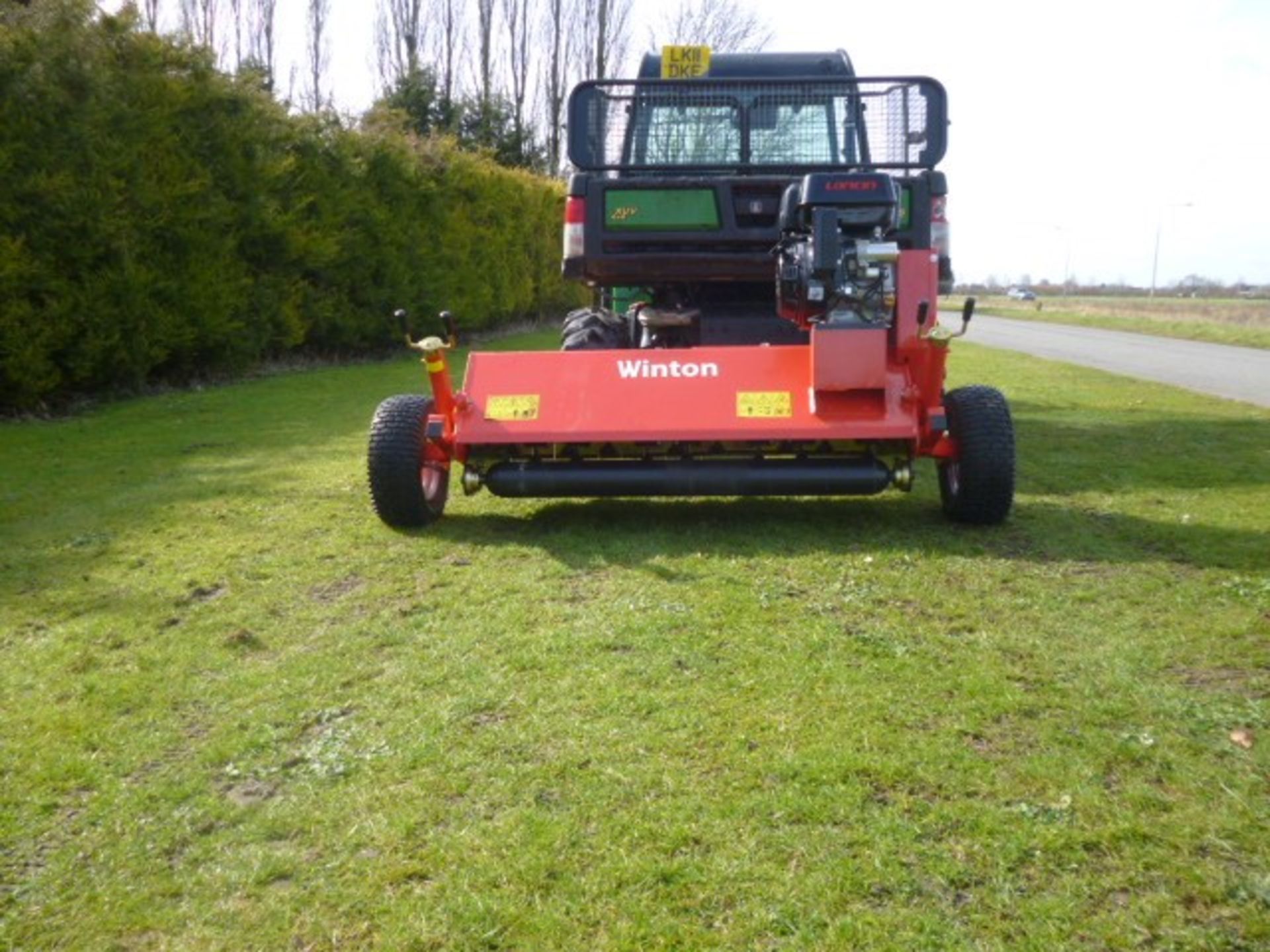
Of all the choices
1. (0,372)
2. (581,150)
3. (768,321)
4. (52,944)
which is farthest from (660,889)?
(0,372)

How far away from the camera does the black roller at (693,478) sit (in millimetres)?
5516

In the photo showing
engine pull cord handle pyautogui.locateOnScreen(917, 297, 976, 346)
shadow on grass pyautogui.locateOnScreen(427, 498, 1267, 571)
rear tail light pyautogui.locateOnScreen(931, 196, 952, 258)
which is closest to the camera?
shadow on grass pyautogui.locateOnScreen(427, 498, 1267, 571)

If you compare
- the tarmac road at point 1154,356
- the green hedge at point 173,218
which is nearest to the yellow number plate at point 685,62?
the green hedge at point 173,218

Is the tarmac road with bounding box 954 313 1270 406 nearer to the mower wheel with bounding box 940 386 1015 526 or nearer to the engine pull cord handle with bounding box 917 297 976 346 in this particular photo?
the mower wheel with bounding box 940 386 1015 526

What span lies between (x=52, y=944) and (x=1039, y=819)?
7.12ft

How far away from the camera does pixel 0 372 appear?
10.8 m

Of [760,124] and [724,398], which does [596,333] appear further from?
[724,398]

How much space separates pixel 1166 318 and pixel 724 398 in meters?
43.8

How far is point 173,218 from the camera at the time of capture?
12.6 meters

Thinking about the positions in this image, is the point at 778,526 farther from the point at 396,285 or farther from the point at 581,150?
the point at 396,285

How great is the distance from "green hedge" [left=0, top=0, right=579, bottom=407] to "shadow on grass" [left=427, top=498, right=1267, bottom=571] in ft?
21.7

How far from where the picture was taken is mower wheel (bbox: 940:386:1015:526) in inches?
219

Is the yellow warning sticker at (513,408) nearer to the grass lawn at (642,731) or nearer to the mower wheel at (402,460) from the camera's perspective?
the mower wheel at (402,460)

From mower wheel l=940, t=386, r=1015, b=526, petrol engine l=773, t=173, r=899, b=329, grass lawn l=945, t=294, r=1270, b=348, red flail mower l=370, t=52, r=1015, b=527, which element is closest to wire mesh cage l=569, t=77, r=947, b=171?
red flail mower l=370, t=52, r=1015, b=527
